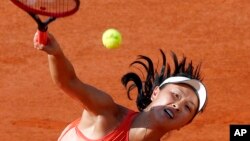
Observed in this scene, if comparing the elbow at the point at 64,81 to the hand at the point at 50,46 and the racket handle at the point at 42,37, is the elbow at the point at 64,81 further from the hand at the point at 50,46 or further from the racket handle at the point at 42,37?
the racket handle at the point at 42,37

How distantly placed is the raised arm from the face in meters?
0.30

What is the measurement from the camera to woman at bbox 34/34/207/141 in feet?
16.9

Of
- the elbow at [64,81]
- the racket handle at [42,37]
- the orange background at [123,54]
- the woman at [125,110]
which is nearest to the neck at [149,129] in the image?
the woman at [125,110]

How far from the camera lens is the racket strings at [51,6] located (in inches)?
196

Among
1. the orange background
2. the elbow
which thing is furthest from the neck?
the orange background

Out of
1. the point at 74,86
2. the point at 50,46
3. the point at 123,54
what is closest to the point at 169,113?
the point at 74,86

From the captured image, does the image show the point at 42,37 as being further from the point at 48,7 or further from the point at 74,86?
the point at 74,86

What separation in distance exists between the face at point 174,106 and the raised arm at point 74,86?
299mm

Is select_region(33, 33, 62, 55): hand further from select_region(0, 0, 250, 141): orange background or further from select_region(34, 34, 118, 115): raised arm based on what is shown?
select_region(0, 0, 250, 141): orange background

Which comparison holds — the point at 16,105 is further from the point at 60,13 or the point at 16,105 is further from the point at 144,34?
the point at 60,13

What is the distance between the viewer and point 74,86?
5.15 meters

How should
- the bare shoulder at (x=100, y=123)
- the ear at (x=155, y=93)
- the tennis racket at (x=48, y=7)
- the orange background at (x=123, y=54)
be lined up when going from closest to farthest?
the tennis racket at (x=48, y=7) → the bare shoulder at (x=100, y=123) → the ear at (x=155, y=93) → the orange background at (x=123, y=54)

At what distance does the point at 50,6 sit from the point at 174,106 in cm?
110

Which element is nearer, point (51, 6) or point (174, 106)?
point (51, 6)
